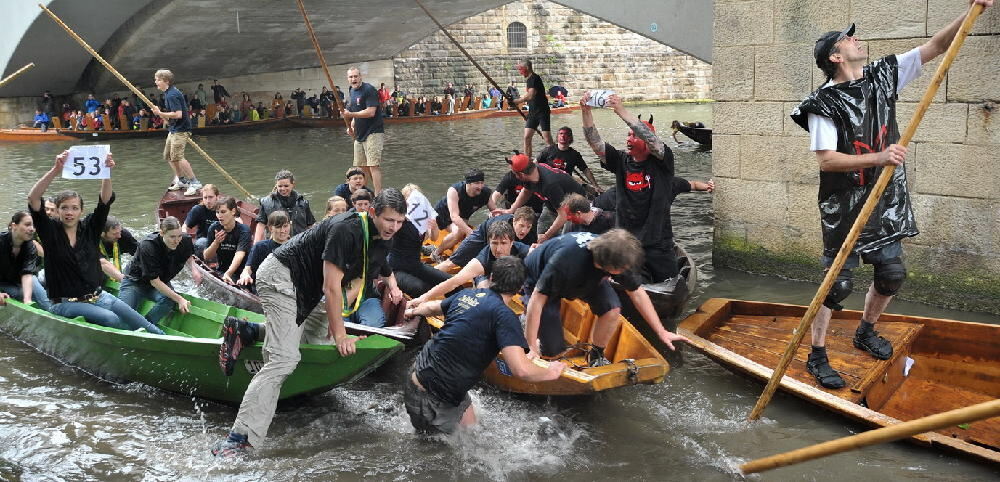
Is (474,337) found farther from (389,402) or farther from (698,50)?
(698,50)

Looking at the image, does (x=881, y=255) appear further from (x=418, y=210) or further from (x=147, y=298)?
(x=147, y=298)

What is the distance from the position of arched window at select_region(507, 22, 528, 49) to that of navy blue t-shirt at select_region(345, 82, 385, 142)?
1071 inches

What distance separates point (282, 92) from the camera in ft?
109

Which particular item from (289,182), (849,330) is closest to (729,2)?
(849,330)

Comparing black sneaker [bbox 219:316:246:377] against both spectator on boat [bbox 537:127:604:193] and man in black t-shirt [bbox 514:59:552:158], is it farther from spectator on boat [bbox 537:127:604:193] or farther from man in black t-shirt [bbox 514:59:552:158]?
man in black t-shirt [bbox 514:59:552:158]

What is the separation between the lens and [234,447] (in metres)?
5.41

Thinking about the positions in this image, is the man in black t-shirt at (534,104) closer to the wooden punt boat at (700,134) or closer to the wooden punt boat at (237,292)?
the wooden punt boat at (237,292)

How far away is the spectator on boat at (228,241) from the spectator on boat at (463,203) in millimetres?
1833

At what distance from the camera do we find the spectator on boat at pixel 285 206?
8750 millimetres

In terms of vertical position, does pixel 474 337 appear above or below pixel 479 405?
above

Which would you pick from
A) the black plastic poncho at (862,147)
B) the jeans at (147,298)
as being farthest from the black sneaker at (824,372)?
the jeans at (147,298)

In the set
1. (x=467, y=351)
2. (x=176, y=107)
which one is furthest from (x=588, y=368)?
(x=176, y=107)

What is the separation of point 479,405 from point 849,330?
107 inches

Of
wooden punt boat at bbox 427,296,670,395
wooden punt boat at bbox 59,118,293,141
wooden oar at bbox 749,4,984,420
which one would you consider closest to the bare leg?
wooden punt boat at bbox 427,296,670,395
